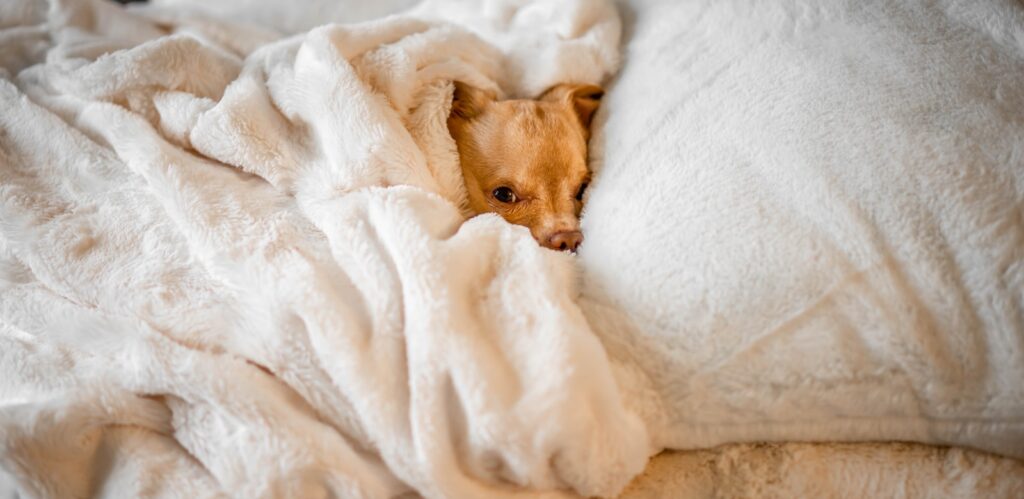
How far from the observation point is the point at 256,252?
0.88 meters

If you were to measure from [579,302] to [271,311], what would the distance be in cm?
39

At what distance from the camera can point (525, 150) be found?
1.42 metres

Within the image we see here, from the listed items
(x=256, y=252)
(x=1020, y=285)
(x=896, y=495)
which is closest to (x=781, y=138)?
(x=1020, y=285)

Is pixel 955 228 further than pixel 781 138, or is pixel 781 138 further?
pixel 781 138

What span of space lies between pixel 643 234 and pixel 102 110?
914mm

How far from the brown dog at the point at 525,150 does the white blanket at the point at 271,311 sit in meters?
0.24

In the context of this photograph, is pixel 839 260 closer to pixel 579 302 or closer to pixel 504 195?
pixel 579 302

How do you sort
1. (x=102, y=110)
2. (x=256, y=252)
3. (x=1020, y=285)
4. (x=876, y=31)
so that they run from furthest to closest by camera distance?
(x=102, y=110), (x=876, y=31), (x=256, y=252), (x=1020, y=285)

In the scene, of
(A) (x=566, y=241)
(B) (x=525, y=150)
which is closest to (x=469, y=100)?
(B) (x=525, y=150)

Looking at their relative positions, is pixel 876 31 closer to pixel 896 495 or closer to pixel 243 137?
pixel 896 495

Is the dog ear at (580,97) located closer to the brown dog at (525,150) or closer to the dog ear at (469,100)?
the brown dog at (525,150)

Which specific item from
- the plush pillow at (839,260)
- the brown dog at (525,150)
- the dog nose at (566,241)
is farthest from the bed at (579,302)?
the brown dog at (525,150)

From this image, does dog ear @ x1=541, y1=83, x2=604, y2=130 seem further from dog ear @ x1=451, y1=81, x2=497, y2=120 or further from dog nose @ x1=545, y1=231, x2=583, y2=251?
dog nose @ x1=545, y1=231, x2=583, y2=251

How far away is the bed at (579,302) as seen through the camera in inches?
29.8
